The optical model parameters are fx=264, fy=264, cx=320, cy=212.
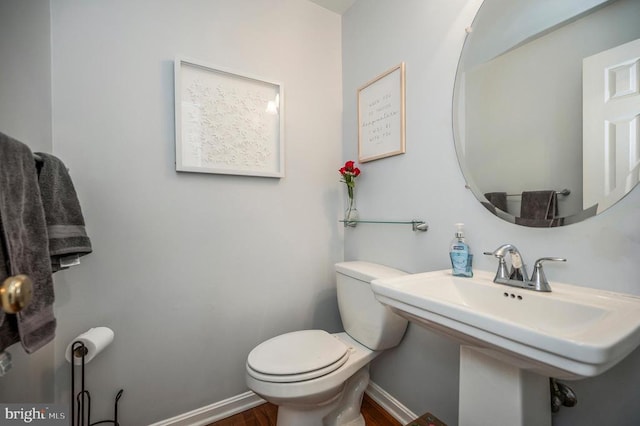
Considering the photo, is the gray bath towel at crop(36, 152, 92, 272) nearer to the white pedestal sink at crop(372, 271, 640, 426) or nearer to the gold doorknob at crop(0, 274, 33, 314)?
the gold doorknob at crop(0, 274, 33, 314)

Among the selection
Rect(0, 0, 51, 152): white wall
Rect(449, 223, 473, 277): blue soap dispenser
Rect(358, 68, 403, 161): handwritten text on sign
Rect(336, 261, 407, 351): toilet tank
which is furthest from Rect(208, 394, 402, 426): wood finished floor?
Rect(0, 0, 51, 152): white wall

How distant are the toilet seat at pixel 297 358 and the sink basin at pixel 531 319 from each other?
0.44 m

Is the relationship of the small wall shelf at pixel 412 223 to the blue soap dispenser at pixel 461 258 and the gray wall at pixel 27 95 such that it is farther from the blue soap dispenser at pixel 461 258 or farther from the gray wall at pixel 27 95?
the gray wall at pixel 27 95

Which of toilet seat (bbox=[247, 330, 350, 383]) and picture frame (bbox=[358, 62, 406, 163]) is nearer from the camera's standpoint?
toilet seat (bbox=[247, 330, 350, 383])

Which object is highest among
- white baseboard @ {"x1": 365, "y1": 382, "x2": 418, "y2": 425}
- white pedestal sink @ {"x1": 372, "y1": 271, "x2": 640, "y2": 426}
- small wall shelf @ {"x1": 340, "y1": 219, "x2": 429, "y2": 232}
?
small wall shelf @ {"x1": 340, "y1": 219, "x2": 429, "y2": 232}

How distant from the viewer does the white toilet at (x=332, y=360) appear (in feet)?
3.30

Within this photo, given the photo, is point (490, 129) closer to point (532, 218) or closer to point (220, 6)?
point (532, 218)

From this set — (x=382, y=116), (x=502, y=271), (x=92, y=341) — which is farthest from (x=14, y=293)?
(x=382, y=116)

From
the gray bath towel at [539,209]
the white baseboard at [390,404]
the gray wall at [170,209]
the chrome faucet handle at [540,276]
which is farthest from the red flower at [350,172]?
the white baseboard at [390,404]

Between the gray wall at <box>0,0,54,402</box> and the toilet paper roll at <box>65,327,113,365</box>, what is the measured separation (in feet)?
0.36

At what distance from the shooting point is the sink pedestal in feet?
2.30

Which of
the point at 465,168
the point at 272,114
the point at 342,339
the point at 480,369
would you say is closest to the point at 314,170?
the point at 272,114

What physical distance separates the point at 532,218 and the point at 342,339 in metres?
0.98

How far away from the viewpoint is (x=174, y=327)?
126 cm
